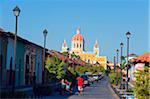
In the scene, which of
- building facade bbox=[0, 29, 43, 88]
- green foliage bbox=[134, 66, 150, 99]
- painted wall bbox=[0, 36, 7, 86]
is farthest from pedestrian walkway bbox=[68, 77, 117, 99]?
green foliage bbox=[134, 66, 150, 99]

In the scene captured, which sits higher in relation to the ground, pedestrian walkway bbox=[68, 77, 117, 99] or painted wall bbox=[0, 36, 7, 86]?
painted wall bbox=[0, 36, 7, 86]

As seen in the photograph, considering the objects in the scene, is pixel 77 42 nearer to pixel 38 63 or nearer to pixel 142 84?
pixel 38 63

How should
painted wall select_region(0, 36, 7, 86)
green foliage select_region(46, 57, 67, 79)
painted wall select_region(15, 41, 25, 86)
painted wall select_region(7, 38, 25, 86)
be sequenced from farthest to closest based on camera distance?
green foliage select_region(46, 57, 67, 79) < painted wall select_region(15, 41, 25, 86) < painted wall select_region(7, 38, 25, 86) < painted wall select_region(0, 36, 7, 86)

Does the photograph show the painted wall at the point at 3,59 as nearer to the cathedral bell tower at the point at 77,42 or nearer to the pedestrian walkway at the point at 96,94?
the pedestrian walkway at the point at 96,94

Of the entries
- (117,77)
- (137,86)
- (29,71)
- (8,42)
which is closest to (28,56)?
(29,71)

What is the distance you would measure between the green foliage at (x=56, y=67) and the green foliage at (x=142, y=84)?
25.4 metres

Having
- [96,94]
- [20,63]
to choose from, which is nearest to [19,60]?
[20,63]

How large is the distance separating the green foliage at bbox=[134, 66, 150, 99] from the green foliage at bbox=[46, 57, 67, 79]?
25.4 meters

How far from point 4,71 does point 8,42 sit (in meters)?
2.35

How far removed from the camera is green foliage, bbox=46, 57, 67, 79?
146 feet

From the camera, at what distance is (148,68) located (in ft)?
63.3

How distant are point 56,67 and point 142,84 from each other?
85.3 ft

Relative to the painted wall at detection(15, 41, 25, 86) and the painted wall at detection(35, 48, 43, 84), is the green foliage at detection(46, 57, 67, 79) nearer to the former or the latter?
the painted wall at detection(15, 41, 25, 86)

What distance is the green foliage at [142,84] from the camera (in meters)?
18.9
